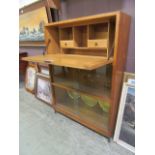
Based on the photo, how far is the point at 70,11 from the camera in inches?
79.4

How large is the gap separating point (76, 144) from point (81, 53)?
1132mm

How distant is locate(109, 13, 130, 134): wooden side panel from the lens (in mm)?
1299

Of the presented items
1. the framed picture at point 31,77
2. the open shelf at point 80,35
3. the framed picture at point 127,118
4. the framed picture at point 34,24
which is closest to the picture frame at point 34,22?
the framed picture at point 34,24

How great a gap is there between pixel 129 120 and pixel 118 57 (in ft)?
2.23

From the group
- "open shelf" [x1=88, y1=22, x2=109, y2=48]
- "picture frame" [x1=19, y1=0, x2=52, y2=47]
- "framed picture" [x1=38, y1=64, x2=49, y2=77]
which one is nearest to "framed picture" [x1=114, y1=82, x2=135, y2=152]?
"open shelf" [x1=88, y1=22, x2=109, y2=48]

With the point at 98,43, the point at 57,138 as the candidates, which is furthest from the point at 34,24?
the point at 57,138

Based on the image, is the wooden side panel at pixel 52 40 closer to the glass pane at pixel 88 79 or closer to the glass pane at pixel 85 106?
the glass pane at pixel 88 79

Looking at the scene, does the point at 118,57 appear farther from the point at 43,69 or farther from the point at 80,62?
the point at 43,69

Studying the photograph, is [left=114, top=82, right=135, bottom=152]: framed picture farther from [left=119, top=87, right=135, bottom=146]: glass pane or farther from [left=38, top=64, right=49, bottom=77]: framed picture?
[left=38, top=64, right=49, bottom=77]: framed picture

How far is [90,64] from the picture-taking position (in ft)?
4.00

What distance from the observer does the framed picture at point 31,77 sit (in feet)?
10.0

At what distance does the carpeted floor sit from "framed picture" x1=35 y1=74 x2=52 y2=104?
35 centimetres

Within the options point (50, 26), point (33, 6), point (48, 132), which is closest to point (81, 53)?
point (50, 26)
